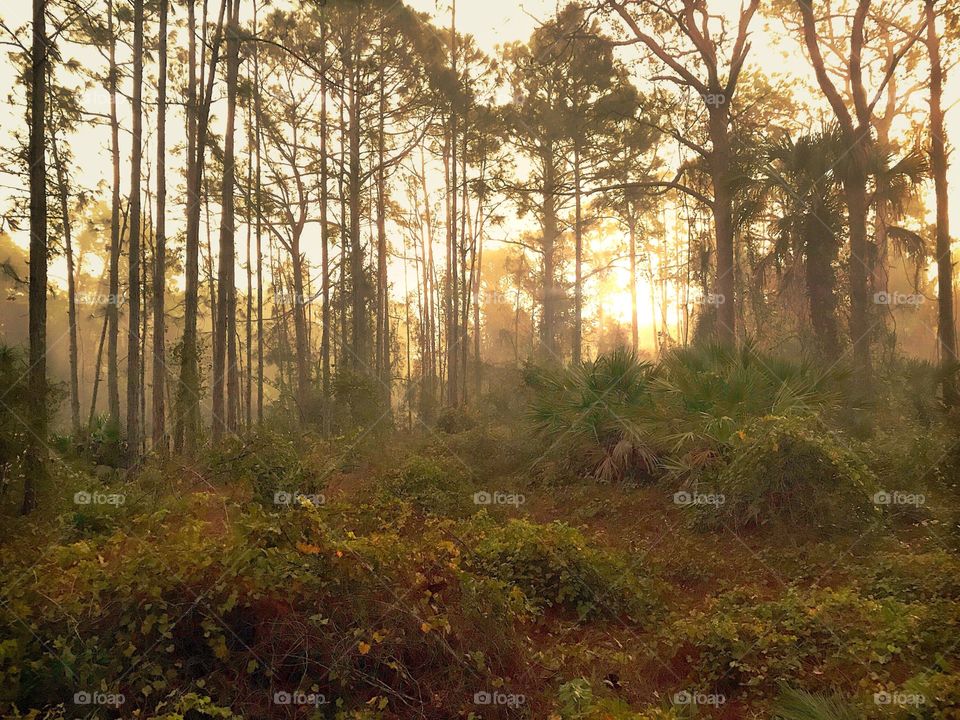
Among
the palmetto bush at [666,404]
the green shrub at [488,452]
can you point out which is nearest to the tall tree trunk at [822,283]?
the palmetto bush at [666,404]

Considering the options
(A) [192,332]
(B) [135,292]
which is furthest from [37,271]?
(B) [135,292]

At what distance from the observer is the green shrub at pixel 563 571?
6.45 meters

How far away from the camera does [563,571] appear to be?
6.68m

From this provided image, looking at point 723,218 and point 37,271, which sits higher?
point 723,218

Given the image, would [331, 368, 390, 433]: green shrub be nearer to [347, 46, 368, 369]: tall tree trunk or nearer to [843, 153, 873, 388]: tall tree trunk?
[347, 46, 368, 369]: tall tree trunk

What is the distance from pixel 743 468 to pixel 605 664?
3799 mm

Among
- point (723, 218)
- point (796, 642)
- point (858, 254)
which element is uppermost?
point (723, 218)

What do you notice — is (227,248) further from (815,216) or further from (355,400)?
(815,216)

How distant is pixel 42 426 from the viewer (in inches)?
259

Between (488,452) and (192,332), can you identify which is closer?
(192,332)

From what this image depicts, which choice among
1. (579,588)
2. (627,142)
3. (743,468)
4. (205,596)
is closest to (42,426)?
(205,596)

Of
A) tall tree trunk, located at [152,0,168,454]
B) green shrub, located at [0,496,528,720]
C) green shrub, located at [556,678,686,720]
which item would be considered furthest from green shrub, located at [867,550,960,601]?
tall tree trunk, located at [152,0,168,454]

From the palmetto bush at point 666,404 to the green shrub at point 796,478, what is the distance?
0.51m

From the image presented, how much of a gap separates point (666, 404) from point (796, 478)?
8.95 feet
